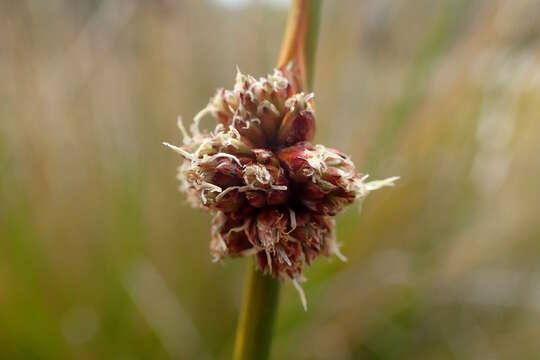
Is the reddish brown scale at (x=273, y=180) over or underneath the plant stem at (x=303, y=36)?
underneath

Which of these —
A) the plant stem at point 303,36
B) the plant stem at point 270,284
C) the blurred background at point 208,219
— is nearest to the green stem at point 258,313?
the plant stem at point 270,284

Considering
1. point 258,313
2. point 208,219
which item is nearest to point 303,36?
point 258,313

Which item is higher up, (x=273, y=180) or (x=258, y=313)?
(x=273, y=180)

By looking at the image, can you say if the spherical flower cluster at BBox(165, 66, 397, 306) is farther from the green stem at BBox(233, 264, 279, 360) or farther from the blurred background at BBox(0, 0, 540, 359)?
the blurred background at BBox(0, 0, 540, 359)

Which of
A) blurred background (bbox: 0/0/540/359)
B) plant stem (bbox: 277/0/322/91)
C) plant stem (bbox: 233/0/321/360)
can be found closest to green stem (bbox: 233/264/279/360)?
plant stem (bbox: 233/0/321/360)

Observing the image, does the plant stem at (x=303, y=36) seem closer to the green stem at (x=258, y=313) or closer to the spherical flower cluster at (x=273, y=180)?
the spherical flower cluster at (x=273, y=180)

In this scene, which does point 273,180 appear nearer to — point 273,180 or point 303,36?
point 273,180

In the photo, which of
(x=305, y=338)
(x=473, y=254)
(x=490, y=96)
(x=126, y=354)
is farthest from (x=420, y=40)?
(x=126, y=354)
